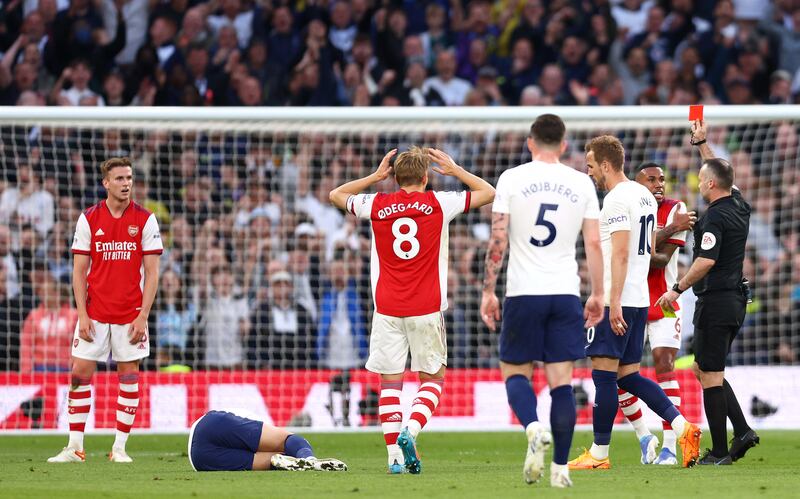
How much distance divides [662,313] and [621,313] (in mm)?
1908

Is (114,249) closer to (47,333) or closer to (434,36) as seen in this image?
(47,333)

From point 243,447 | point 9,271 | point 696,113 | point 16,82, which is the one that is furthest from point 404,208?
point 16,82

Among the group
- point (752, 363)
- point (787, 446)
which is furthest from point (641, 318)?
point (752, 363)

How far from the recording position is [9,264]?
587 inches

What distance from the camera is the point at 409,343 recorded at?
9.02m

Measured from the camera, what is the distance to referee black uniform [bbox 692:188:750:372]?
9.41m

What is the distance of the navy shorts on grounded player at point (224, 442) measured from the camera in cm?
912

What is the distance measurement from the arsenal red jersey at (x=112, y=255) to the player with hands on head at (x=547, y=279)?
14.3 feet

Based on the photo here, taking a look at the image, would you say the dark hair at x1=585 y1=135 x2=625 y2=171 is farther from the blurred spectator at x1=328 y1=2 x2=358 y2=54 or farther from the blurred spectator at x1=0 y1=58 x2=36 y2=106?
the blurred spectator at x1=0 y1=58 x2=36 y2=106

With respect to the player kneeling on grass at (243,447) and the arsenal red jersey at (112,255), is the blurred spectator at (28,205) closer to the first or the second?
the arsenal red jersey at (112,255)

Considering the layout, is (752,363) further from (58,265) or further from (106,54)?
(106,54)

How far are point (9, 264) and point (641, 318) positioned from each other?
853cm

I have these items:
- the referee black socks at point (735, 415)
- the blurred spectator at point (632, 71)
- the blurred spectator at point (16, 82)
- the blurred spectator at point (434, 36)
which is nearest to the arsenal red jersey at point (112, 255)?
the referee black socks at point (735, 415)

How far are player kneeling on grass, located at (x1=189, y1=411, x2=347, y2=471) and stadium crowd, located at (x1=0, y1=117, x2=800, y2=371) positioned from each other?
5633 millimetres
